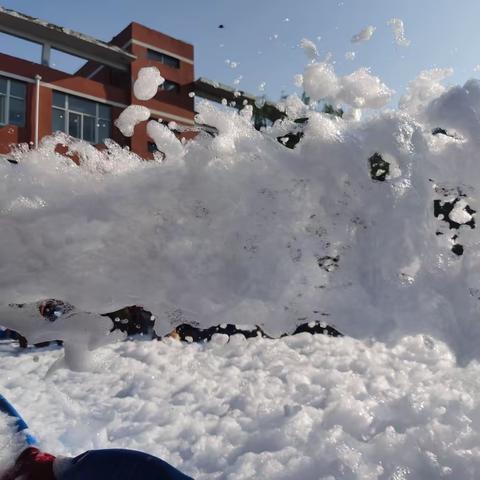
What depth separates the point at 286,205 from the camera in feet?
7.80

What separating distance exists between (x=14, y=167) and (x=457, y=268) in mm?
2019

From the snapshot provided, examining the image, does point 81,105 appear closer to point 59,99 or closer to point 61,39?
point 59,99

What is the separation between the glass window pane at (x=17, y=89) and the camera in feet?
39.2

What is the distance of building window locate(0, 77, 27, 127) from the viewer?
38.5ft

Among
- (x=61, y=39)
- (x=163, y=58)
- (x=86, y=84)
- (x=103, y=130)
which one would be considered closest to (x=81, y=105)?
(x=86, y=84)

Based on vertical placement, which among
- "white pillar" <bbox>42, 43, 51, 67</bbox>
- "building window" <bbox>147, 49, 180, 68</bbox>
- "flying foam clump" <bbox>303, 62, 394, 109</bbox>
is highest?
"building window" <bbox>147, 49, 180, 68</bbox>

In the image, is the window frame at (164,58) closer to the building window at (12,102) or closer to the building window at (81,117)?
the building window at (81,117)

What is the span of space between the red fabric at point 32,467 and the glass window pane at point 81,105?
1178cm

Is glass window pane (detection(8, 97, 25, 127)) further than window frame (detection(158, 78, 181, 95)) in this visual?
No

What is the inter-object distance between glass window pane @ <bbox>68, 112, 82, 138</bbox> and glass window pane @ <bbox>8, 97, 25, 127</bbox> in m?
1.20

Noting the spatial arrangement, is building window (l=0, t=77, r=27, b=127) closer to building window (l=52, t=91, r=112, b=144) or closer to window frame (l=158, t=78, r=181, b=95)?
building window (l=52, t=91, r=112, b=144)

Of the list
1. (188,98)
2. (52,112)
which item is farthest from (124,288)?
(188,98)

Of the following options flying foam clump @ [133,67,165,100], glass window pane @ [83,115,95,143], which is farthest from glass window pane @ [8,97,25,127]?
flying foam clump @ [133,67,165,100]

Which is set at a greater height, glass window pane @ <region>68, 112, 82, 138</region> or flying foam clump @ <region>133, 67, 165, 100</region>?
glass window pane @ <region>68, 112, 82, 138</region>
